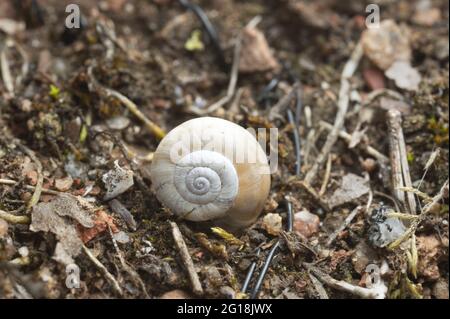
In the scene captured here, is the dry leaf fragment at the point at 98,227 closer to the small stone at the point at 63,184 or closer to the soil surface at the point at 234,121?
the soil surface at the point at 234,121

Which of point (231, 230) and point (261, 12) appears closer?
point (231, 230)

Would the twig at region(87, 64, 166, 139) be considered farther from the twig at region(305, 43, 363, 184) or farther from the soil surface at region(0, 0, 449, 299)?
the twig at region(305, 43, 363, 184)

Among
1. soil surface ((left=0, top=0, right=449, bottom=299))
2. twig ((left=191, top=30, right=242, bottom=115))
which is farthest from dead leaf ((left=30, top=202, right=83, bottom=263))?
twig ((left=191, top=30, right=242, bottom=115))

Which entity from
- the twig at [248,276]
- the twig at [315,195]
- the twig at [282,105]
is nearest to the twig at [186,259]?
the twig at [248,276]

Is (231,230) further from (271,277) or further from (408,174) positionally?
(408,174)

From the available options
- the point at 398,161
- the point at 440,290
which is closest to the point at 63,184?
the point at 398,161

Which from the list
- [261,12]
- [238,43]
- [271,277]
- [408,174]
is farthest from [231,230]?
[261,12]
